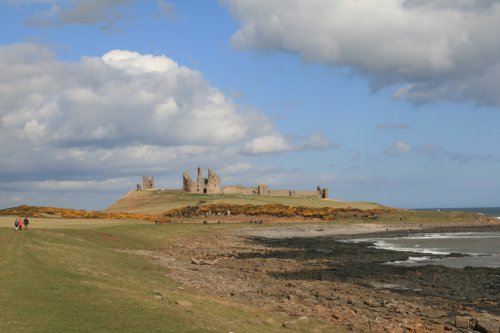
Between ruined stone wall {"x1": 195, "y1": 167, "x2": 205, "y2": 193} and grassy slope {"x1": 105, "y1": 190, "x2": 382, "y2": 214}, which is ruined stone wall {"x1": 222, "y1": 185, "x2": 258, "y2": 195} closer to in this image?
ruined stone wall {"x1": 195, "y1": 167, "x2": 205, "y2": 193}

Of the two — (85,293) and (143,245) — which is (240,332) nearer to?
Answer: (85,293)

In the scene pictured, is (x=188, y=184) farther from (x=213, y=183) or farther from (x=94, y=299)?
(x=94, y=299)

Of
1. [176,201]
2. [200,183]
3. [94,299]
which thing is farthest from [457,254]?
[200,183]

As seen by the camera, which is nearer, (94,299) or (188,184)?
(94,299)

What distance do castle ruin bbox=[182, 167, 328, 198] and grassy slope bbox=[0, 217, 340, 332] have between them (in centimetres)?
12459

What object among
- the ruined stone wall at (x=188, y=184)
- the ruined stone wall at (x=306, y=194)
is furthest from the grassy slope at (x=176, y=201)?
the ruined stone wall at (x=306, y=194)

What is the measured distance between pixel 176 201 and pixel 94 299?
117m

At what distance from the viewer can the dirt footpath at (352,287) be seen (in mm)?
19828

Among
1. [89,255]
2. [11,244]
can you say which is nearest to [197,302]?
[89,255]

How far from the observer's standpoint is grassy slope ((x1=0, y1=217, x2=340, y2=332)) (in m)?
15.8

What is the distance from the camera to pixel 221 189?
160 meters

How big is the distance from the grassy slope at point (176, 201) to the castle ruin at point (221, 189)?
6.24 metres

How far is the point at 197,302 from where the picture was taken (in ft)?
67.6

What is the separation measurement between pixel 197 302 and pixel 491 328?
1058cm
